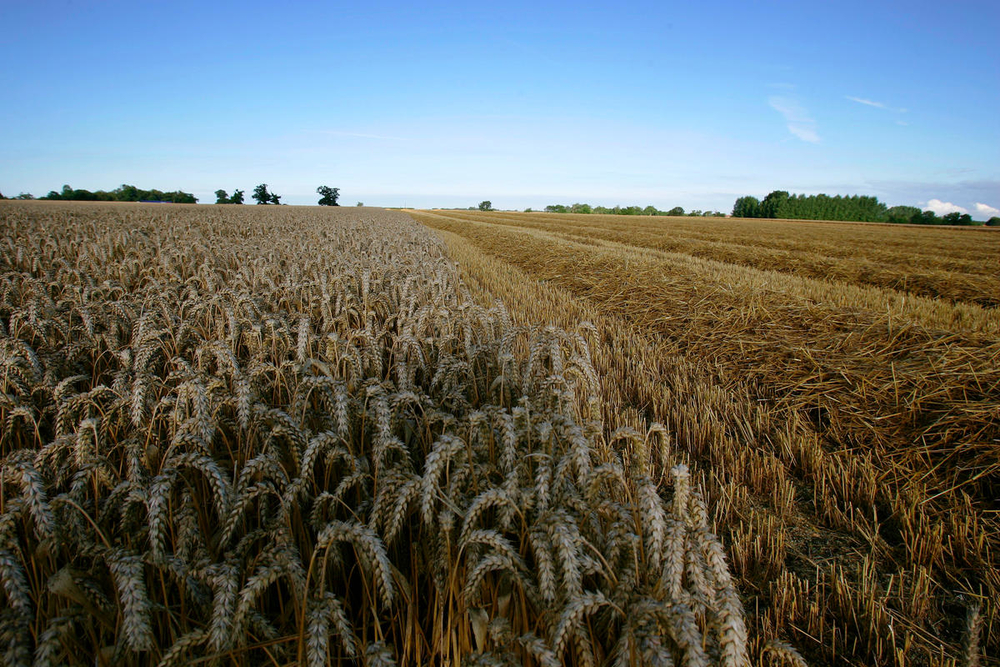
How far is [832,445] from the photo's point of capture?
11.1 ft

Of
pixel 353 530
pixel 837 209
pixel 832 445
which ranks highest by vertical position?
pixel 837 209

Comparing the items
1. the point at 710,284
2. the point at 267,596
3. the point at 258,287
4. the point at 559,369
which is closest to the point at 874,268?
the point at 710,284

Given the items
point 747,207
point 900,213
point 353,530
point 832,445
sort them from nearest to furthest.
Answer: point 353,530 → point 832,445 → point 900,213 → point 747,207

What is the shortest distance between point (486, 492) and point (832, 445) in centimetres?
319

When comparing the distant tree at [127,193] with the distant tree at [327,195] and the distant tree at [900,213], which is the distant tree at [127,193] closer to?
the distant tree at [327,195]

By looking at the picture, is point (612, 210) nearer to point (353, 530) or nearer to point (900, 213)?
point (900, 213)

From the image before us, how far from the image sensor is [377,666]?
1101mm

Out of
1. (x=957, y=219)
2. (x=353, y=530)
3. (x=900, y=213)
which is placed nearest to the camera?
(x=353, y=530)

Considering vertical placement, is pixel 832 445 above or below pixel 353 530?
below

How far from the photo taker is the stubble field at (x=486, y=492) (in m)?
1.30

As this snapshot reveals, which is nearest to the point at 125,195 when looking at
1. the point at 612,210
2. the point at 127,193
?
the point at 127,193

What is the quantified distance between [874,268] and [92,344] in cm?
1567

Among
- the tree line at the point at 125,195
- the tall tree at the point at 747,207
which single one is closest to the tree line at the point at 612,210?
the tall tree at the point at 747,207

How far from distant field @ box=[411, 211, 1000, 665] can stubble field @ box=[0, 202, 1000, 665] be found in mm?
22
